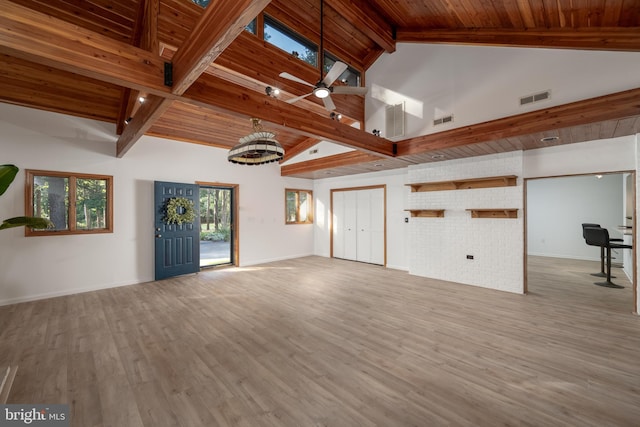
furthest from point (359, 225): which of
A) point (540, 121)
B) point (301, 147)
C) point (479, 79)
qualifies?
point (540, 121)

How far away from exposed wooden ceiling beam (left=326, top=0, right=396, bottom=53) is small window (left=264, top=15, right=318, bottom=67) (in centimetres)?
92

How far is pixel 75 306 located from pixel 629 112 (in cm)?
803

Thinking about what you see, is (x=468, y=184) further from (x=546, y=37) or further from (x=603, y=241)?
(x=603, y=241)

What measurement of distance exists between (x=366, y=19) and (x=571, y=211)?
25.8ft

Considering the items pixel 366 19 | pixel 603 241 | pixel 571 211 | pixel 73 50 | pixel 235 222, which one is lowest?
pixel 603 241

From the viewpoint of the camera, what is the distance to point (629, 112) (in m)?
3.10

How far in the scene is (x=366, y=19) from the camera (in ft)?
15.9

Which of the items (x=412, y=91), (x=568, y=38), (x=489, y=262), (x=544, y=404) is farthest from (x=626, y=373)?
(x=412, y=91)

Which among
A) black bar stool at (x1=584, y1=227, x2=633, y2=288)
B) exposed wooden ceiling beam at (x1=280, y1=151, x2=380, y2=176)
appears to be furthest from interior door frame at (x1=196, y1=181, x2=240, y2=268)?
black bar stool at (x1=584, y1=227, x2=633, y2=288)

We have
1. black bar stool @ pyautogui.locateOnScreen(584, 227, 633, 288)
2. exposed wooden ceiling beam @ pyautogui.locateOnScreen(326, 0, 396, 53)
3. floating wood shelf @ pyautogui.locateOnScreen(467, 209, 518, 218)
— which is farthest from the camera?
black bar stool @ pyautogui.locateOnScreen(584, 227, 633, 288)

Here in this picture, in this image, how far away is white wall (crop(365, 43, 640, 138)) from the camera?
339 cm

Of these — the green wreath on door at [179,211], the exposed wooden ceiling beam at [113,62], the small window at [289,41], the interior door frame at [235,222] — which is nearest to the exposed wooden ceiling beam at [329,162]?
the interior door frame at [235,222]

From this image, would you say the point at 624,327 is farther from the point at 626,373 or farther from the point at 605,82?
the point at 605,82

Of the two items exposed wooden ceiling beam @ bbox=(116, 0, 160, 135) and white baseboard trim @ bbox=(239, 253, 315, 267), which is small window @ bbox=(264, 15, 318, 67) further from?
white baseboard trim @ bbox=(239, 253, 315, 267)
